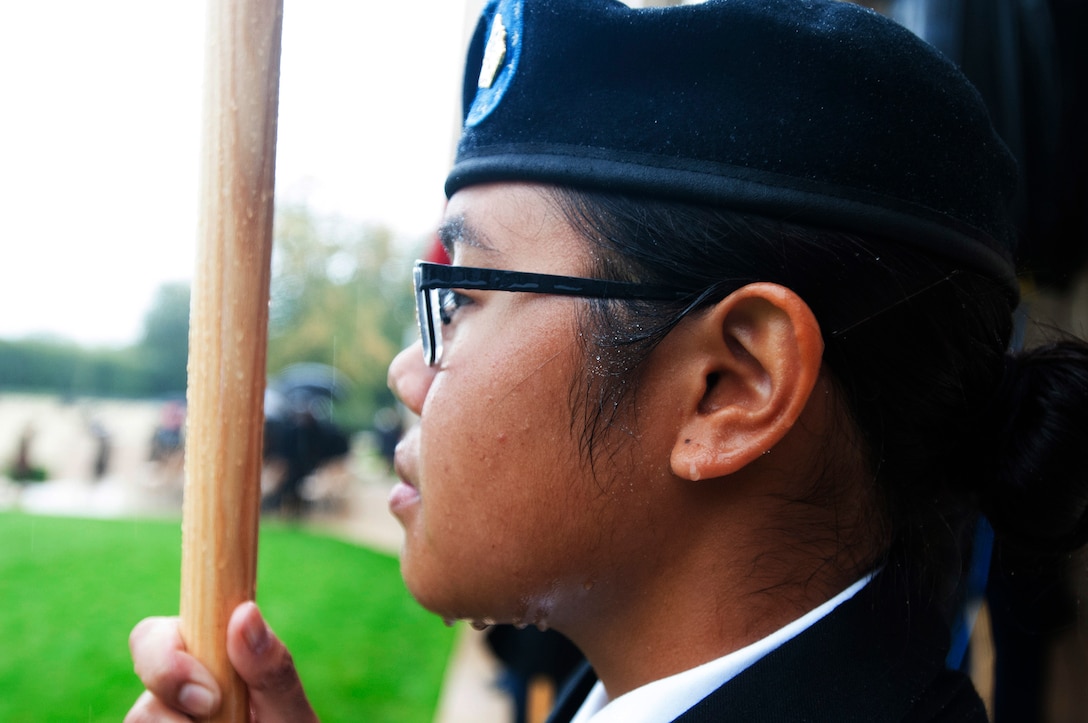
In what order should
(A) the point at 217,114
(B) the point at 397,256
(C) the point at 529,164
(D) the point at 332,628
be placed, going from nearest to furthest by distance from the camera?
1. (A) the point at 217,114
2. (C) the point at 529,164
3. (B) the point at 397,256
4. (D) the point at 332,628

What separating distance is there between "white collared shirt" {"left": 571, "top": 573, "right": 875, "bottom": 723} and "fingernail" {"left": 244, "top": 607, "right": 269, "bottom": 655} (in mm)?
475

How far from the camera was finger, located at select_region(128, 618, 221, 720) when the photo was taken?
3.21 feet

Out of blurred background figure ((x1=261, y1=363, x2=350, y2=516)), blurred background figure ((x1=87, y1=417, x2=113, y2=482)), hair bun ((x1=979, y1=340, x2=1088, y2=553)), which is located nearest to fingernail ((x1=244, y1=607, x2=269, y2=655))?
hair bun ((x1=979, y1=340, x2=1088, y2=553))

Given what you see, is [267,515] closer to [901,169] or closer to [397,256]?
[397,256]

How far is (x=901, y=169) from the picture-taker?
3.36 ft

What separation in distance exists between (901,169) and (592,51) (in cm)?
43

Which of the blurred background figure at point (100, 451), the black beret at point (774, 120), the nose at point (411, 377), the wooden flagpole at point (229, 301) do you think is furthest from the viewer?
the blurred background figure at point (100, 451)

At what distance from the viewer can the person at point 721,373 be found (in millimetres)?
1020

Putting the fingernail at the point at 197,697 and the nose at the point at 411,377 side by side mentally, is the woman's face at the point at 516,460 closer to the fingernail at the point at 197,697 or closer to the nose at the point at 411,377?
the nose at the point at 411,377

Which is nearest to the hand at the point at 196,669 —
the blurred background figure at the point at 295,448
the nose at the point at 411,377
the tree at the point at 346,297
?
the nose at the point at 411,377

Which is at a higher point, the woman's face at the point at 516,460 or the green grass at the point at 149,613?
the woman's face at the point at 516,460

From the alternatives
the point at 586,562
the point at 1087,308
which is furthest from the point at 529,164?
the point at 1087,308

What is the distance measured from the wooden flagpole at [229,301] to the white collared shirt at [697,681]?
0.54 meters

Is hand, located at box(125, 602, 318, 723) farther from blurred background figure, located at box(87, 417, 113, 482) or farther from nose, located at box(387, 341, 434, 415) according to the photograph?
blurred background figure, located at box(87, 417, 113, 482)
